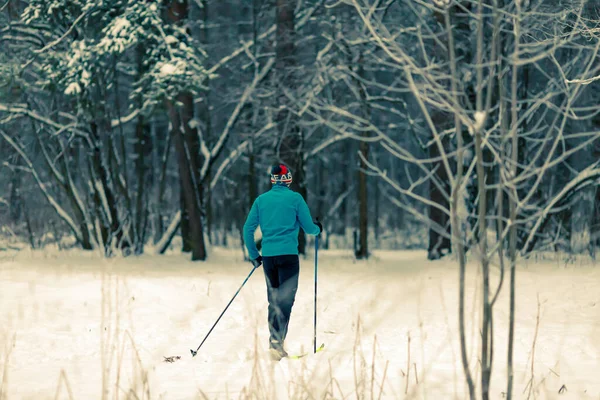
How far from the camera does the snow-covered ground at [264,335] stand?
5.08 metres

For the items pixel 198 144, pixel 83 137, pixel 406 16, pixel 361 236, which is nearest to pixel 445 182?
pixel 361 236

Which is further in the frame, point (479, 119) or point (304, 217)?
point (304, 217)

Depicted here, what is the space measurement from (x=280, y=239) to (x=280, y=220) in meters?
0.20

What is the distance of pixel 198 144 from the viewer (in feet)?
55.8

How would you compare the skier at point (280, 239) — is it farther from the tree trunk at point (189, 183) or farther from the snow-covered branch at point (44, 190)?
the snow-covered branch at point (44, 190)

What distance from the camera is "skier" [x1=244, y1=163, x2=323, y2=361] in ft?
21.4

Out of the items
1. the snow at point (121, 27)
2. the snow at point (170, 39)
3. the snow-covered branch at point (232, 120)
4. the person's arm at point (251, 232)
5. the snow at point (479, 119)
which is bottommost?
the person's arm at point (251, 232)

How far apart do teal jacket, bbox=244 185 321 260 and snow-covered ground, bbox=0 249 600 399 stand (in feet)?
3.23

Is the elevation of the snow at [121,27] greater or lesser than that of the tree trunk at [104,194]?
greater

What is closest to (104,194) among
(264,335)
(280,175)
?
(264,335)

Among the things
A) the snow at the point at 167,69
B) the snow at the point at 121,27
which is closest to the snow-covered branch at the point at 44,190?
the snow at the point at 121,27

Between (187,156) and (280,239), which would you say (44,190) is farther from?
(280,239)

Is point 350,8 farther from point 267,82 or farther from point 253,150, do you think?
point 253,150

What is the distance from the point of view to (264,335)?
7879 millimetres
